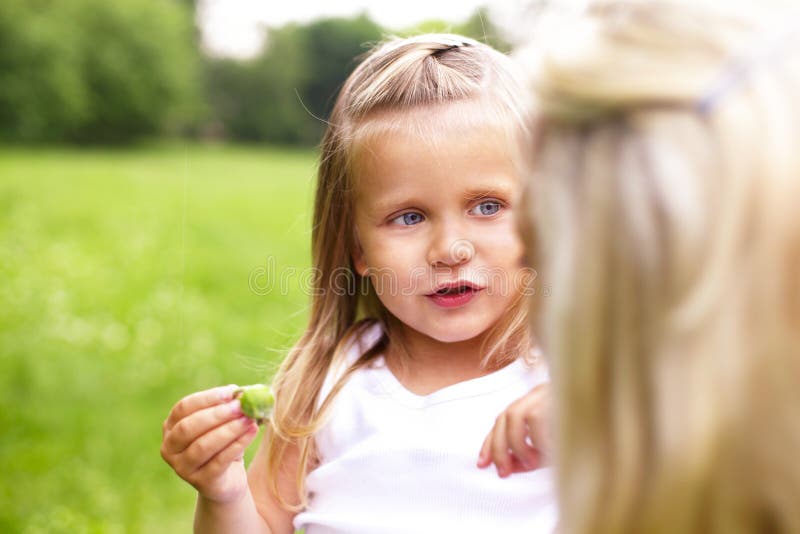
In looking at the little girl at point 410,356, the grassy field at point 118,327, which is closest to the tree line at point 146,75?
the grassy field at point 118,327

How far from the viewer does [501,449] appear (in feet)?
5.08

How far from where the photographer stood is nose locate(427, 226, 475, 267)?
1.84 m

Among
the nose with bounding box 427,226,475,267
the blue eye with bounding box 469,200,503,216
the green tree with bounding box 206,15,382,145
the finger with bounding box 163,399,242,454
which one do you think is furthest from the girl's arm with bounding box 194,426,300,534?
the green tree with bounding box 206,15,382,145

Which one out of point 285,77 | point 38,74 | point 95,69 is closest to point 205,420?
point 38,74

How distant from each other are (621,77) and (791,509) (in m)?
0.51

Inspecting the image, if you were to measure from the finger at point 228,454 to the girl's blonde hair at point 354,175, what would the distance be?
0.14 meters

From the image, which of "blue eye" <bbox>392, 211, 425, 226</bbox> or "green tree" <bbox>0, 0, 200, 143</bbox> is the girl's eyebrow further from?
"green tree" <bbox>0, 0, 200, 143</bbox>

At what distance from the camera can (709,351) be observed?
0.99 meters

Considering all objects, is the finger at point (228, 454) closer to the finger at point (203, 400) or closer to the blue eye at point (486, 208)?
the finger at point (203, 400)

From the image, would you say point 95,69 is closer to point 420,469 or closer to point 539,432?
point 420,469

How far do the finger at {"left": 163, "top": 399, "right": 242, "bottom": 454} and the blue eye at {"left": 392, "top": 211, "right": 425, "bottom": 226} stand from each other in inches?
19.5

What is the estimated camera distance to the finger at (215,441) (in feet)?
5.83

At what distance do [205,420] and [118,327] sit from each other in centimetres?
455

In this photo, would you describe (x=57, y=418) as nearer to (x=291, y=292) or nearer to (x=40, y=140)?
(x=291, y=292)
